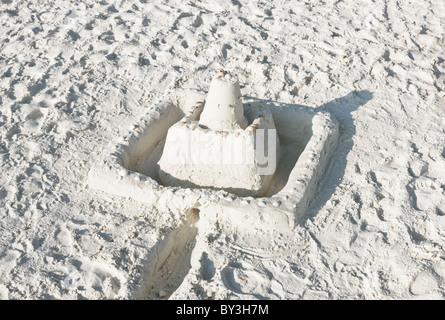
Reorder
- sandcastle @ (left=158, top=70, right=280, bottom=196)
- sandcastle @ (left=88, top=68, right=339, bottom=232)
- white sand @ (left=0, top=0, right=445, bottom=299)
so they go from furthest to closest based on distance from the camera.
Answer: sandcastle @ (left=158, top=70, right=280, bottom=196) → sandcastle @ (left=88, top=68, right=339, bottom=232) → white sand @ (left=0, top=0, right=445, bottom=299)

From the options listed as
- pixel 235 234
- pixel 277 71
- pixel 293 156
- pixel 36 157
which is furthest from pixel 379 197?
pixel 36 157

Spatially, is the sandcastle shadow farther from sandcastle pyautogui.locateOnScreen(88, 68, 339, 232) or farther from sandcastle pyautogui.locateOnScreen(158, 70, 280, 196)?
sandcastle pyautogui.locateOnScreen(158, 70, 280, 196)

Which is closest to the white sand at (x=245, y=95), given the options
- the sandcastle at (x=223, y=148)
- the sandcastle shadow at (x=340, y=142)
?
the sandcastle shadow at (x=340, y=142)

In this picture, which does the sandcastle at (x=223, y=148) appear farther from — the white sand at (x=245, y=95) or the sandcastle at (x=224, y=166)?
the white sand at (x=245, y=95)

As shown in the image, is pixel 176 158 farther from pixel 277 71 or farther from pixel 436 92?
pixel 436 92

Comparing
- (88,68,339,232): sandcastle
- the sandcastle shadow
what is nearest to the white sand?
the sandcastle shadow

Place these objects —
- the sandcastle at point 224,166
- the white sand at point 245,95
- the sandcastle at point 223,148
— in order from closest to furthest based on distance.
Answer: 1. the white sand at point 245,95
2. the sandcastle at point 224,166
3. the sandcastle at point 223,148
